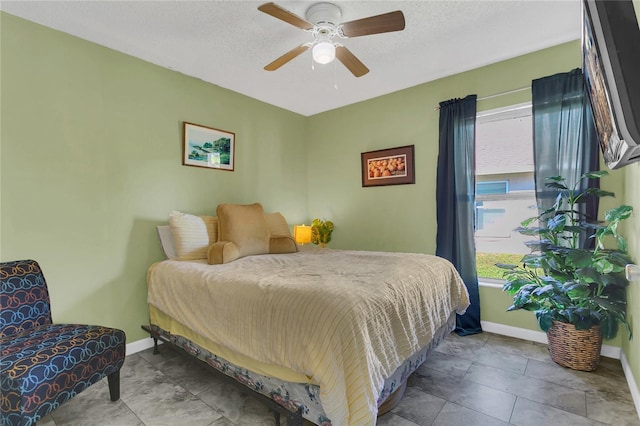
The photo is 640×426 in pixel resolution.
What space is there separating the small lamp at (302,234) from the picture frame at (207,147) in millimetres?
1167

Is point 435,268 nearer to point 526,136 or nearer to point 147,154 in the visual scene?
point 526,136

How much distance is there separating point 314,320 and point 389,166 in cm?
266

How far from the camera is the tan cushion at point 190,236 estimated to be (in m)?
2.65

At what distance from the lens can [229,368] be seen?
1.88m

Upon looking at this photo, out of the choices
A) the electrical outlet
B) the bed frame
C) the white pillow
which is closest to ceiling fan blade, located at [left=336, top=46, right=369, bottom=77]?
the electrical outlet

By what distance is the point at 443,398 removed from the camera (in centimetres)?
189

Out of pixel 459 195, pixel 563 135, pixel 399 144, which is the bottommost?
pixel 459 195

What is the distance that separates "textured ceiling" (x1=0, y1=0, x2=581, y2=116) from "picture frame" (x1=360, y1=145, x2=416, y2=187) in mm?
816

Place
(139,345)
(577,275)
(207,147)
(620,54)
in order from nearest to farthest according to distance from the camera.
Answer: (620,54), (577,275), (139,345), (207,147)

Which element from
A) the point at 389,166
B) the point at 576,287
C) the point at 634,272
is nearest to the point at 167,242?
the point at 389,166

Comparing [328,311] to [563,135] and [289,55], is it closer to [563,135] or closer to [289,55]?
[289,55]

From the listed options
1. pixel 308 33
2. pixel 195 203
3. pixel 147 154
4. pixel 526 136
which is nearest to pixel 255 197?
pixel 195 203

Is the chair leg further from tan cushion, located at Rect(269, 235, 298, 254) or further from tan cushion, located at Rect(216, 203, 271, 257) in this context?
tan cushion, located at Rect(269, 235, 298, 254)

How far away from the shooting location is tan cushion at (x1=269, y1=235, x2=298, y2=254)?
307 centimetres
